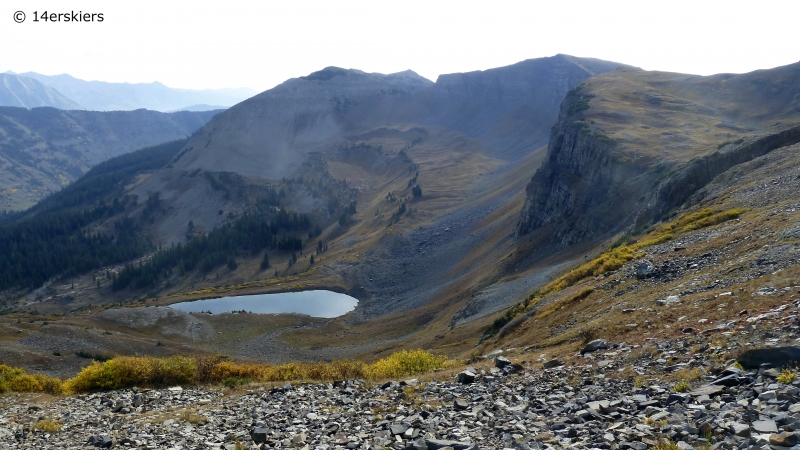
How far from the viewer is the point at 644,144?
262ft

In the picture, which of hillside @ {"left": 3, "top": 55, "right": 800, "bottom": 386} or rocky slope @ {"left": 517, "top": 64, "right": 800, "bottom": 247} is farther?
rocky slope @ {"left": 517, "top": 64, "right": 800, "bottom": 247}

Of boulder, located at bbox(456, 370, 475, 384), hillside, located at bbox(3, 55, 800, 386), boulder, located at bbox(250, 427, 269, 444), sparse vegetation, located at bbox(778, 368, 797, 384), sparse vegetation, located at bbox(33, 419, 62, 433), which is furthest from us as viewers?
hillside, located at bbox(3, 55, 800, 386)

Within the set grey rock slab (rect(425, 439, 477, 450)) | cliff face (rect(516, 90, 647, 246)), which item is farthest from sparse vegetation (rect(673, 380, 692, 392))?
cliff face (rect(516, 90, 647, 246))

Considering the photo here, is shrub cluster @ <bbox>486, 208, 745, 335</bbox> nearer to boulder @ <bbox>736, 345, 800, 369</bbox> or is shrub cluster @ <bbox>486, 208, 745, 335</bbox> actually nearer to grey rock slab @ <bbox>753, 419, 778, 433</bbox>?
boulder @ <bbox>736, 345, 800, 369</bbox>

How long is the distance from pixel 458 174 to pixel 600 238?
440ft

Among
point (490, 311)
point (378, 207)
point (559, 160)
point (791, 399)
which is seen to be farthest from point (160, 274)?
point (791, 399)

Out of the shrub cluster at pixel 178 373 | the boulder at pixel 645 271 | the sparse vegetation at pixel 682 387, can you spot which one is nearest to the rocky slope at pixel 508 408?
the sparse vegetation at pixel 682 387

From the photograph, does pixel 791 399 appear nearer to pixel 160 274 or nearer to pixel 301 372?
pixel 301 372

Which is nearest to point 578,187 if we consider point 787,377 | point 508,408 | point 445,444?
point 508,408

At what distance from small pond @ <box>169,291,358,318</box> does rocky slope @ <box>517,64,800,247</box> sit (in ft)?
150

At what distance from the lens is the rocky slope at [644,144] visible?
5744cm

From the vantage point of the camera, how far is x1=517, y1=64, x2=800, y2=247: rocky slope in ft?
188

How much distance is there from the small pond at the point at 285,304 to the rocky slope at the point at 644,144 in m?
45.6

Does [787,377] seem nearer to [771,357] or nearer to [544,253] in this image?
[771,357]
